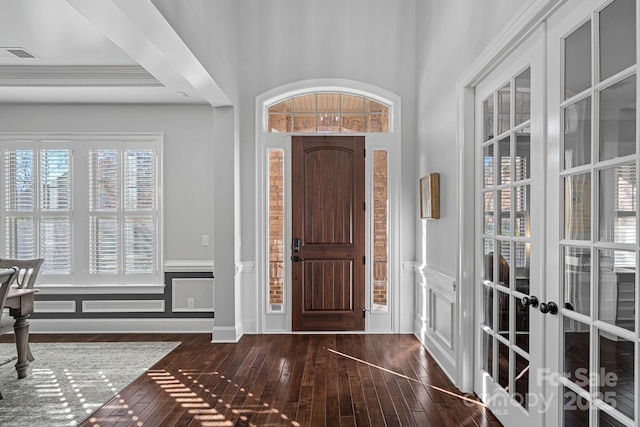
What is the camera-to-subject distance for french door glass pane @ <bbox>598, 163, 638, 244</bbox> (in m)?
1.60

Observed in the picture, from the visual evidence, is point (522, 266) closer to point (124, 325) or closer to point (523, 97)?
point (523, 97)

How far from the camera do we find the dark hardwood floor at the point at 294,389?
2.90 m

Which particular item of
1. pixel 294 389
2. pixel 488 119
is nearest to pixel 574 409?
pixel 488 119

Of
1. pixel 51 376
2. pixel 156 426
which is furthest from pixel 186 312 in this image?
pixel 156 426

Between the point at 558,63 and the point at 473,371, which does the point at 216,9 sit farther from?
the point at 473,371

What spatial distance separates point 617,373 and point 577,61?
132 centimetres

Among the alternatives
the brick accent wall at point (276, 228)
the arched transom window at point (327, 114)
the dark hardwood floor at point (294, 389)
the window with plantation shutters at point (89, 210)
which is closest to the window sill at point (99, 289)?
the window with plantation shutters at point (89, 210)

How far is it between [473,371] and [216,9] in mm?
3762

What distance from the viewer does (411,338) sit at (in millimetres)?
4910

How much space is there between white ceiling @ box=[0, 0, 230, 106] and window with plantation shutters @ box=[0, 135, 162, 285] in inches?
25.3

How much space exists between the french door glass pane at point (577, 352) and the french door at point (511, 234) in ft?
0.73

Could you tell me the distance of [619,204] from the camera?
1672 mm

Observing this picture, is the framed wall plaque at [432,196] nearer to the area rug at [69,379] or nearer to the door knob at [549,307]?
the door knob at [549,307]

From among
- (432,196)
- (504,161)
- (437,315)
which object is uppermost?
(504,161)
